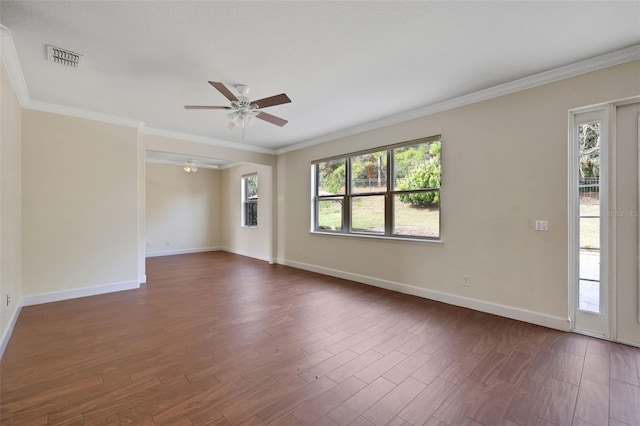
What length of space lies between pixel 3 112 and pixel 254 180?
5.24 m

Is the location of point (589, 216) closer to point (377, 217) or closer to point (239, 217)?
point (377, 217)

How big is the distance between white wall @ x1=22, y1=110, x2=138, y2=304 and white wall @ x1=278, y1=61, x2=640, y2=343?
13.7ft

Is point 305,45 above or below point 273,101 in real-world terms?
above

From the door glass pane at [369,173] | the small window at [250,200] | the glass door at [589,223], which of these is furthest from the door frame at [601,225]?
the small window at [250,200]

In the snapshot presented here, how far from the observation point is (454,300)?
3.63 meters

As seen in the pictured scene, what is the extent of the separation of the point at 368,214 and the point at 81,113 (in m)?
4.61

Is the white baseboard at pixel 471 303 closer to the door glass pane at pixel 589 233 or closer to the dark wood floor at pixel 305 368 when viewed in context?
the dark wood floor at pixel 305 368

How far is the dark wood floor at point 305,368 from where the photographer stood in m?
1.71

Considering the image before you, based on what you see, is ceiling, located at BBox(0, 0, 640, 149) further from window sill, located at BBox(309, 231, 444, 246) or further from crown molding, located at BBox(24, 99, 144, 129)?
window sill, located at BBox(309, 231, 444, 246)

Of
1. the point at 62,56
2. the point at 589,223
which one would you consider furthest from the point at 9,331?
the point at 589,223

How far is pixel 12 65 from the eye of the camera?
2666mm

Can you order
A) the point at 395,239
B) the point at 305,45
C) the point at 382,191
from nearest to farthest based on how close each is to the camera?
the point at 305,45, the point at 395,239, the point at 382,191

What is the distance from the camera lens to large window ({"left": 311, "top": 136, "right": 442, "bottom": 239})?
4.00 m

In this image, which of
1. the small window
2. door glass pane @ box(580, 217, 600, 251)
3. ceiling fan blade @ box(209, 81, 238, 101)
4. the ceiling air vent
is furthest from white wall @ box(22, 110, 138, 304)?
door glass pane @ box(580, 217, 600, 251)
